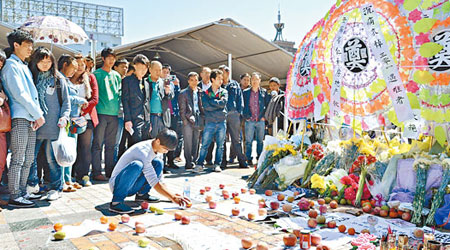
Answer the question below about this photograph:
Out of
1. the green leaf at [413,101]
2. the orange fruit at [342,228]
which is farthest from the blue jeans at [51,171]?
the green leaf at [413,101]

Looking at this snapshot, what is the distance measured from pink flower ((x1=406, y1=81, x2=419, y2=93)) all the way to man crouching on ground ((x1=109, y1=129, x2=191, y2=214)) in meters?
2.56

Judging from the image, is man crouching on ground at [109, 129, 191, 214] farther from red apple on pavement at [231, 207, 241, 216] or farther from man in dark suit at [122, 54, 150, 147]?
man in dark suit at [122, 54, 150, 147]

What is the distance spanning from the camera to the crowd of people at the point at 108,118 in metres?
3.96

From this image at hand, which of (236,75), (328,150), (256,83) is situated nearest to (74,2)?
(236,75)

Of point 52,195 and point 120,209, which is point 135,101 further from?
point 120,209

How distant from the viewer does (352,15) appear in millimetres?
4395

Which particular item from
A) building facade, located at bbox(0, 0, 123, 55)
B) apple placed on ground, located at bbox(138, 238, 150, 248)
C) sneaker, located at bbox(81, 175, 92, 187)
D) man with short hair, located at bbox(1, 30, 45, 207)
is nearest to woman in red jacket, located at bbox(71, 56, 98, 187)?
sneaker, located at bbox(81, 175, 92, 187)

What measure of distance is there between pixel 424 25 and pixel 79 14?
48.8 meters

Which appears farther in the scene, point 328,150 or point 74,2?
point 74,2

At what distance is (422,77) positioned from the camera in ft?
12.2

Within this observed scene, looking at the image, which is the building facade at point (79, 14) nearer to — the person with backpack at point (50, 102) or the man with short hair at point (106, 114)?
the man with short hair at point (106, 114)

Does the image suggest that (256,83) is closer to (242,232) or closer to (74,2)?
(242,232)

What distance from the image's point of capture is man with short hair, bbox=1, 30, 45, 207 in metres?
3.91

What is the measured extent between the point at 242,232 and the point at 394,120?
2.14 meters
